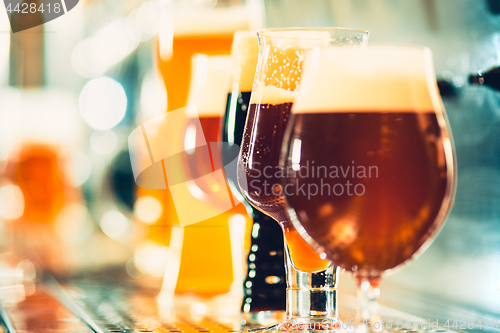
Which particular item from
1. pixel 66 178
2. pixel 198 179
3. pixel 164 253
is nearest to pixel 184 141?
pixel 198 179

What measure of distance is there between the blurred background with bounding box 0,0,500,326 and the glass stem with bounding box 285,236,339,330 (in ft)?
0.51

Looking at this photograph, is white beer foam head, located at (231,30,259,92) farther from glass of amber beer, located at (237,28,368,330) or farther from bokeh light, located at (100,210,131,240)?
bokeh light, located at (100,210,131,240)

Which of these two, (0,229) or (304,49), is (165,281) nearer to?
(304,49)

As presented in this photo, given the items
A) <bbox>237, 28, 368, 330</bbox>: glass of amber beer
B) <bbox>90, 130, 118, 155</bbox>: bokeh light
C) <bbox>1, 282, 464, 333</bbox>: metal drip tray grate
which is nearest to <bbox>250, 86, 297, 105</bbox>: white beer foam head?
<bbox>237, 28, 368, 330</bbox>: glass of amber beer

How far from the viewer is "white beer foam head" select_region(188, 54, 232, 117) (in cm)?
87

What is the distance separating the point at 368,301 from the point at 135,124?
208cm

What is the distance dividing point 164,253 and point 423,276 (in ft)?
2.44

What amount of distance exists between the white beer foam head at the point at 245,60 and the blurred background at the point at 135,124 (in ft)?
0.45

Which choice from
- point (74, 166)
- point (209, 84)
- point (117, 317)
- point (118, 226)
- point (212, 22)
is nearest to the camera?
point (117, 317)

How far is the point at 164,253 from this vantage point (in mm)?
1467

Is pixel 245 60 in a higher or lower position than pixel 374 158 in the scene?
higher

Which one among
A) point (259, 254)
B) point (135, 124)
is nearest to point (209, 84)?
point (259, 254)

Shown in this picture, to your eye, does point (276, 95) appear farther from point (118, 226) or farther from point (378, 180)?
point (118, 226)

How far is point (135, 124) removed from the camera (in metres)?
2.45
